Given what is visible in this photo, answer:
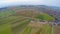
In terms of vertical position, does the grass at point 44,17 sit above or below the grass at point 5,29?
above

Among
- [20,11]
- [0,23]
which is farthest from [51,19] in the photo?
[0,23]

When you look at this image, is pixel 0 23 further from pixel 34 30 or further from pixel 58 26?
pixel 58 26

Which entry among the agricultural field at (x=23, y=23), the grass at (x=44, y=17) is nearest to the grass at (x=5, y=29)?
the agricultural field at (x=23, y=23)

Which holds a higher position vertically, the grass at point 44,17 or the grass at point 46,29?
the grass at point 44,17

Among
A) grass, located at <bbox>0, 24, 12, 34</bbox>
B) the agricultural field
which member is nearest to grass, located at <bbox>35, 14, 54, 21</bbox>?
the agricultural field

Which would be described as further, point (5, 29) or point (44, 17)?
point (44, 17)

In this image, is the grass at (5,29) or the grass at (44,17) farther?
the grass at (44,17)

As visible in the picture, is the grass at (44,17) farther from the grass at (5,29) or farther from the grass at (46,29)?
the grass at (5,29)

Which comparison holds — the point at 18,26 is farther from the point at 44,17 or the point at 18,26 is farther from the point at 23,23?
the point at 44,17

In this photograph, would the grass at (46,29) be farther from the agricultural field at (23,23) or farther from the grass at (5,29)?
the grass at (5,29)

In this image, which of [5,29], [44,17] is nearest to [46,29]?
[44,17]

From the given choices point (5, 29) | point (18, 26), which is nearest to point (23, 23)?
point (18, 26)
